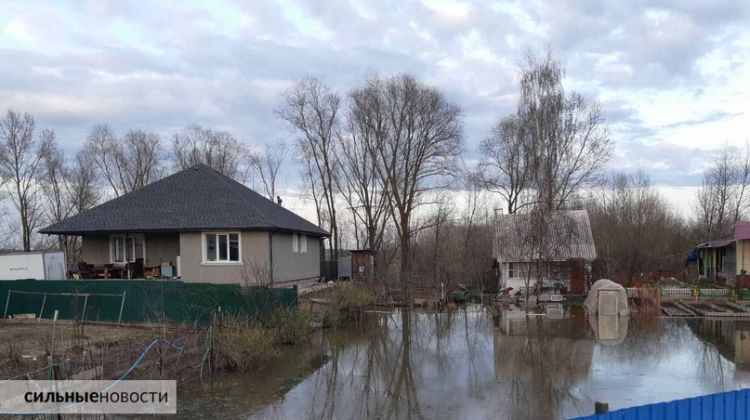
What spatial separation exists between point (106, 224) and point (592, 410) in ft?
67.9

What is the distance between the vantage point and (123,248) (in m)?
25.7

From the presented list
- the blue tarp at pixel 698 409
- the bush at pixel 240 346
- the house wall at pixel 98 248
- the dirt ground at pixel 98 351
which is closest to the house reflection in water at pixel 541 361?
the blue tarp at pixel 698 409

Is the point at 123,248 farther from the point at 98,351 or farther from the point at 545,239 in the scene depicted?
the point at 545,239

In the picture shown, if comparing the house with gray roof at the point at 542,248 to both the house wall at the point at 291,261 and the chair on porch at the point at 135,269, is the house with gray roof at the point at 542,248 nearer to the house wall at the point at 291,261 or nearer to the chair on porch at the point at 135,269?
the house wall at the point at 291,261

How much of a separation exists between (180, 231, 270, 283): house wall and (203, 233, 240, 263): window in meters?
0.27

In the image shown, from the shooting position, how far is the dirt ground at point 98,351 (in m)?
11.0

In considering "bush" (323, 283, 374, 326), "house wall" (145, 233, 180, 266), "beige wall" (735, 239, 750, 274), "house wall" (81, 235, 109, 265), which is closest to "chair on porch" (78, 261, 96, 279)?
"house wall" (81, 235, 109, 265)

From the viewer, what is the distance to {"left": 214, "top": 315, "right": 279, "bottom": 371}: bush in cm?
1370

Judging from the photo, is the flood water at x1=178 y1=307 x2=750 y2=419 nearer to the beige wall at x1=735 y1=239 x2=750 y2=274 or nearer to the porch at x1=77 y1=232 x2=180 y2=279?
the porch at x1=77 y1=232 x2=180 y2=279

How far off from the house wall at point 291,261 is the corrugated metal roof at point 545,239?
10.1 meters

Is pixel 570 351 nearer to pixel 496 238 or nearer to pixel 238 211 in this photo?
pixel 238 211

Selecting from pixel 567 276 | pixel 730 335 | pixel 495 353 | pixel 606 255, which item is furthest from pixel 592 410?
pixel 606 255

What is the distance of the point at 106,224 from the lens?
81.8 ft

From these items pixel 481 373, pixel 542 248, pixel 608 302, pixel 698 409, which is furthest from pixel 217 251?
pixel 698 409
